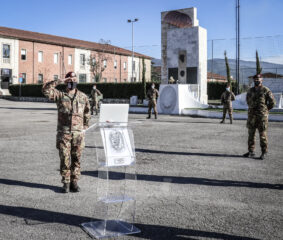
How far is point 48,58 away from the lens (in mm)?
54656

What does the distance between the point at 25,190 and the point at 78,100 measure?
1.71m

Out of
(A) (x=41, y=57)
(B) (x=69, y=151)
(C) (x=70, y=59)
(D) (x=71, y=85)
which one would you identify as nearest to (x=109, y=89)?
(A) (x=41, y=57)

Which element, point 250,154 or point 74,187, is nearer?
point 74,187

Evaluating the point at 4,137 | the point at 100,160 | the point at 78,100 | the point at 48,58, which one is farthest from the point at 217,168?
the point at 48,58

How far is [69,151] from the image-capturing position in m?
5.53

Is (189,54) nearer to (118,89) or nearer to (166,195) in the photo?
(118,89)

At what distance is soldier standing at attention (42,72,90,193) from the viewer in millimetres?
5469

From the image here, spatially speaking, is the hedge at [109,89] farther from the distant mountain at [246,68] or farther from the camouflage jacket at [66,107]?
the camouflage jacket at [66,107]

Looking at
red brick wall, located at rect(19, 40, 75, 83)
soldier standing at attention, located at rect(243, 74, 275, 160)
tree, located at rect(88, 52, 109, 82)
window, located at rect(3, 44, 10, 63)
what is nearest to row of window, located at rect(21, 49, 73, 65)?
red brick wall, located at rect(19, 40, 75, 83)

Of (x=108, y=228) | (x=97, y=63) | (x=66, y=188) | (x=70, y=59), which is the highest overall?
(x=70, y=59)

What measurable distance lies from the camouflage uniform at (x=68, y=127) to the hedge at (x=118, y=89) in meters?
30.9

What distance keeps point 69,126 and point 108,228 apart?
1.97m

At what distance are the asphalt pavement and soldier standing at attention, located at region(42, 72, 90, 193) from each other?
36 centimetres

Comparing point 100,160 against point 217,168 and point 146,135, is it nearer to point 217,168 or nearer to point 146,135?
point 217,168
